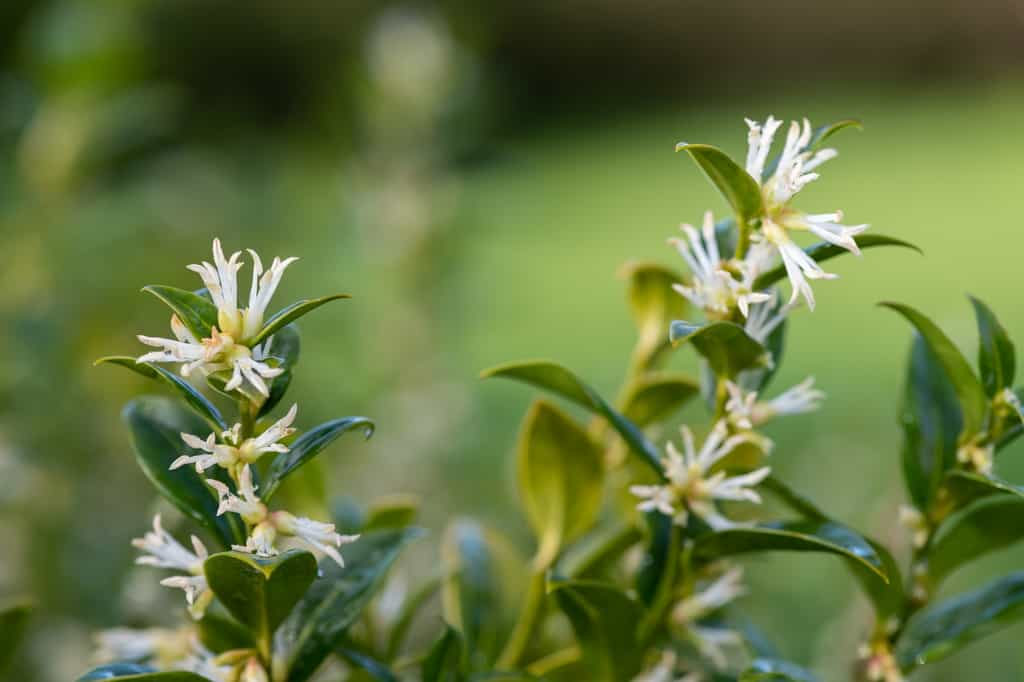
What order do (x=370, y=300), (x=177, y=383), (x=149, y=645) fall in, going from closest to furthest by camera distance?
Answer: (x=177, y=383)
(x=149, y=645)
(x=370, y=300)

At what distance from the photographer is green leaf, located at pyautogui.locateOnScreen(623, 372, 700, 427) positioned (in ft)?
1.59

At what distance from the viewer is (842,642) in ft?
2.77

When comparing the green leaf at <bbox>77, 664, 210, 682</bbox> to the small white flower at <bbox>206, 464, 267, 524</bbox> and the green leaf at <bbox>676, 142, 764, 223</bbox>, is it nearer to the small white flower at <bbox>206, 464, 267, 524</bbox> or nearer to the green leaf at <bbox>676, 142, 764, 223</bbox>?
the small white flower at <bbox>206, 464, 267, 524</bbox>

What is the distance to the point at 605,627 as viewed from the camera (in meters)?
0.43

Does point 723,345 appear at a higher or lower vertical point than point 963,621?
higher

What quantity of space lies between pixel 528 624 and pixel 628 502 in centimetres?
7

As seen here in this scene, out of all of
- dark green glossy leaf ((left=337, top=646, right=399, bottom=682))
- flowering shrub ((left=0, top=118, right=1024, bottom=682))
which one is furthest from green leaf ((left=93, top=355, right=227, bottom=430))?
dark green glossy leaf ((left=337, top=646, right=399, bottom=682))

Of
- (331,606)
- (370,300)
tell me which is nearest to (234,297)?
(331,606)

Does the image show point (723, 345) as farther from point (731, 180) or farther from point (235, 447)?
point (235, 447)

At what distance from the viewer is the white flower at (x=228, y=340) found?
353 millimetres

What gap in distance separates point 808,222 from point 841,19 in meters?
7.23

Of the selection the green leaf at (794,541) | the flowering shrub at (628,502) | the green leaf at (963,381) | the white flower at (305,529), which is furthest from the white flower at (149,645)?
the green leaf at (963,381)

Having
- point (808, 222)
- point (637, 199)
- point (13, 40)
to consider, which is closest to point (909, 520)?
point (808, 222)

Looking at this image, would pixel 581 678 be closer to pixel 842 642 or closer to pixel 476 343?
pixel 842 642
